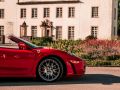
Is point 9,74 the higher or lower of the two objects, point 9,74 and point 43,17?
the lower

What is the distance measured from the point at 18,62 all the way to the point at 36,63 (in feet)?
1.54

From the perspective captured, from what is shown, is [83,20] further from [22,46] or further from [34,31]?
[22,46]

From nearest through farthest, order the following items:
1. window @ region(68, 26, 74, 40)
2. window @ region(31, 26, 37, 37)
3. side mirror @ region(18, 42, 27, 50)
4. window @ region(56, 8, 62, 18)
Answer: side mirror @ region(18, 42, 27, 50), window @ region(68, 26, 74, 40), window @ region(56, 8, 62, 18), window @ region(31, 26, 37, 37)

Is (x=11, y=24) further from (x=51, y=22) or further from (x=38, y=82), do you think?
(x=38, y=82)

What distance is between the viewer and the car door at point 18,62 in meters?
11.3

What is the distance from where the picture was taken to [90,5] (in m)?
60.9

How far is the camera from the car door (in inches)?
444

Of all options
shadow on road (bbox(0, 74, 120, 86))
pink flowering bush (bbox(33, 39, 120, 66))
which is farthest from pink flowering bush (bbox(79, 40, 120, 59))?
shadow on road (bbox(0, 74, 120, 86))

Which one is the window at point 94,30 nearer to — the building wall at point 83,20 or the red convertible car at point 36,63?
the building wall at point 83,20

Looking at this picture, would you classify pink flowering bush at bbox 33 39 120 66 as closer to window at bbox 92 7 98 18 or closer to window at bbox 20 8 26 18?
window at bbox 92 7 98 18

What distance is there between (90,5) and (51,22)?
6.05 meters

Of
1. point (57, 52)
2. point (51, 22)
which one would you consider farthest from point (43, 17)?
point (57, 52)

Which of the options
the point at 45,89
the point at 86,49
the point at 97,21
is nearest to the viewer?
the point at 45,89

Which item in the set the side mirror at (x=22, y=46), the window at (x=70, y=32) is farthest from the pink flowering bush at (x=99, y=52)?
the window at (x=70, y=32)
